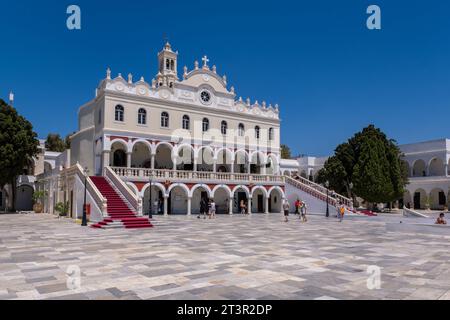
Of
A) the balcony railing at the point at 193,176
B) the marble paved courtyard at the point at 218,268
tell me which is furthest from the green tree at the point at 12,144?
the marble paved courtyard at the point at 218,268

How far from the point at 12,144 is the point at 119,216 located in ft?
72.0

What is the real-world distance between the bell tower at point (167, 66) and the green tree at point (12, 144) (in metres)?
16.1

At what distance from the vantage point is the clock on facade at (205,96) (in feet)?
124

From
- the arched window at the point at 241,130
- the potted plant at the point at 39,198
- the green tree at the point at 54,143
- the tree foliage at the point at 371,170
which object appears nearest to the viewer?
the potted plant at the point at 39,198

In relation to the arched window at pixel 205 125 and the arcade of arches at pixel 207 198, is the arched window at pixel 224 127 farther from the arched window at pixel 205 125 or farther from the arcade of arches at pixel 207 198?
the arcade of arches at pixel 207 198

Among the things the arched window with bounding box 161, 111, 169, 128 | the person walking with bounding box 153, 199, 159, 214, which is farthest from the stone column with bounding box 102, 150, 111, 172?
the arched window with bounding box 161, 111, 169, 128

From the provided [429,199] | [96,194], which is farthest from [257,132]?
[429,199]

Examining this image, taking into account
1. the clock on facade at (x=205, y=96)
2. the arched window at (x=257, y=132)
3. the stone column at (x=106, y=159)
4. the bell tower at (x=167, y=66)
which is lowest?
the stone column at (x=106, y=159)

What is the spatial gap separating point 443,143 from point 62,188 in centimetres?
5105

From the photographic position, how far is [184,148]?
3669 cm

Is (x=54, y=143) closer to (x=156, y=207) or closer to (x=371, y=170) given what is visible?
(x=156, y=207)

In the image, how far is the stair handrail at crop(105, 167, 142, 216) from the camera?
952 inches
